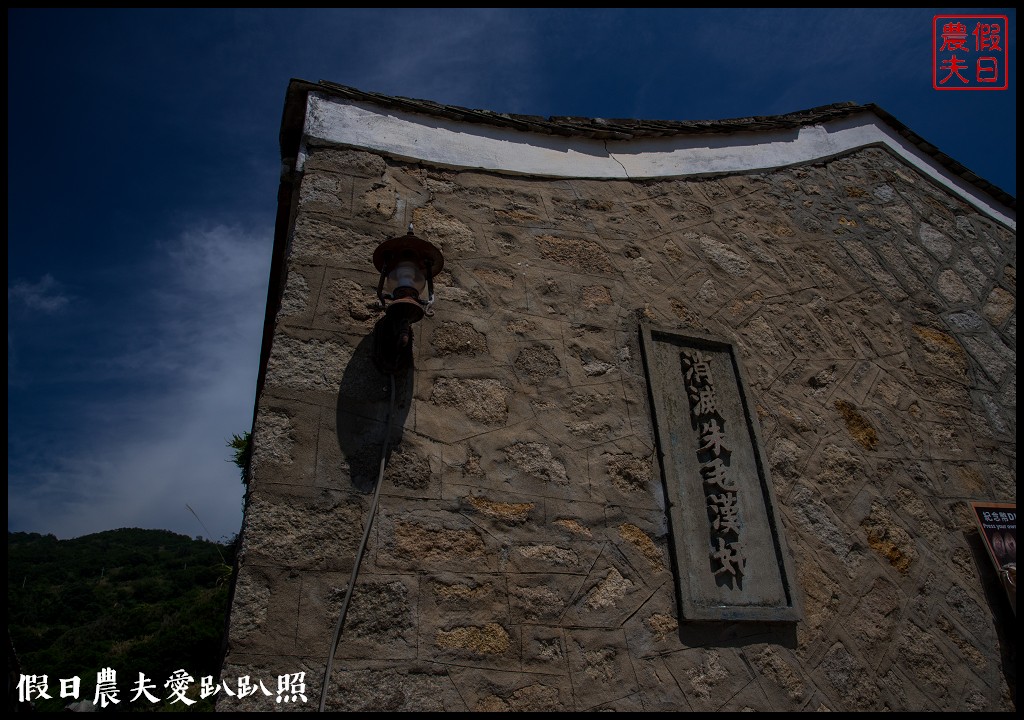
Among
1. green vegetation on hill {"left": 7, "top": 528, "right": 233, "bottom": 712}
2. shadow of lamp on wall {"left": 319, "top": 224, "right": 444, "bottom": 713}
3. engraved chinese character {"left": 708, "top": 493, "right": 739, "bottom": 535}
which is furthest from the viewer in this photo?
green vegetation on hill {"left": 7, "top": 528, "right": 233, "bottom": 712}

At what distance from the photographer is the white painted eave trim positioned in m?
3.24

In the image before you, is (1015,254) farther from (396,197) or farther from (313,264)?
(313,264)

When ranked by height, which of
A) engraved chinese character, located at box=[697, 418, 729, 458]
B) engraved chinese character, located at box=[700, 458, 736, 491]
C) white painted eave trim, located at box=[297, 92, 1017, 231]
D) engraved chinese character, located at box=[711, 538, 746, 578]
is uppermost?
white painted eave trim, located at box=[297, 92, 1017, 231]

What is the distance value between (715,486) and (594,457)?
55 centimetres

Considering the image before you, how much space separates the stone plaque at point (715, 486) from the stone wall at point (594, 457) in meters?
0.07

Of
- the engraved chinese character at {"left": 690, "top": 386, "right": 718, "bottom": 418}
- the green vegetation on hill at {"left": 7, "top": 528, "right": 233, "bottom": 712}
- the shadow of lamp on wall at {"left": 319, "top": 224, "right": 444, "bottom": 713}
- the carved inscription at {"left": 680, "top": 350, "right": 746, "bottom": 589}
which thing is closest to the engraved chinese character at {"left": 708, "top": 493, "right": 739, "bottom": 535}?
the carved inscription at {"left": 680, "top": 350, "right": 746, "bottom": 589}

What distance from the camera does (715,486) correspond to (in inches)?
110

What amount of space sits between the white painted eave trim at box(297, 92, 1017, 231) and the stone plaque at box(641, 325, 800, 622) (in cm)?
119

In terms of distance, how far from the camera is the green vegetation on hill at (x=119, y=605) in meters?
14.9

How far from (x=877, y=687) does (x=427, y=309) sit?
2.34 metres

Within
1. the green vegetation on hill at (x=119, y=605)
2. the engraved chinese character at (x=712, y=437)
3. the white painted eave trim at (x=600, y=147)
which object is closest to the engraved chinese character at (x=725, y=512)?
the engraved chinese character at (x=712, y=437)

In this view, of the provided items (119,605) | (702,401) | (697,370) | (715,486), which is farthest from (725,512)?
(119,605)

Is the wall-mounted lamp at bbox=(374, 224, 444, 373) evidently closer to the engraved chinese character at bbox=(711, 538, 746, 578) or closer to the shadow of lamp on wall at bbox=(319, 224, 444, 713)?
the shadow of lamp on wall at bbox=(319, 224, 444, 713)

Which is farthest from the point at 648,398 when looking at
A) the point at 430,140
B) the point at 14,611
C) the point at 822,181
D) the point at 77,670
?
the point at 14,611
